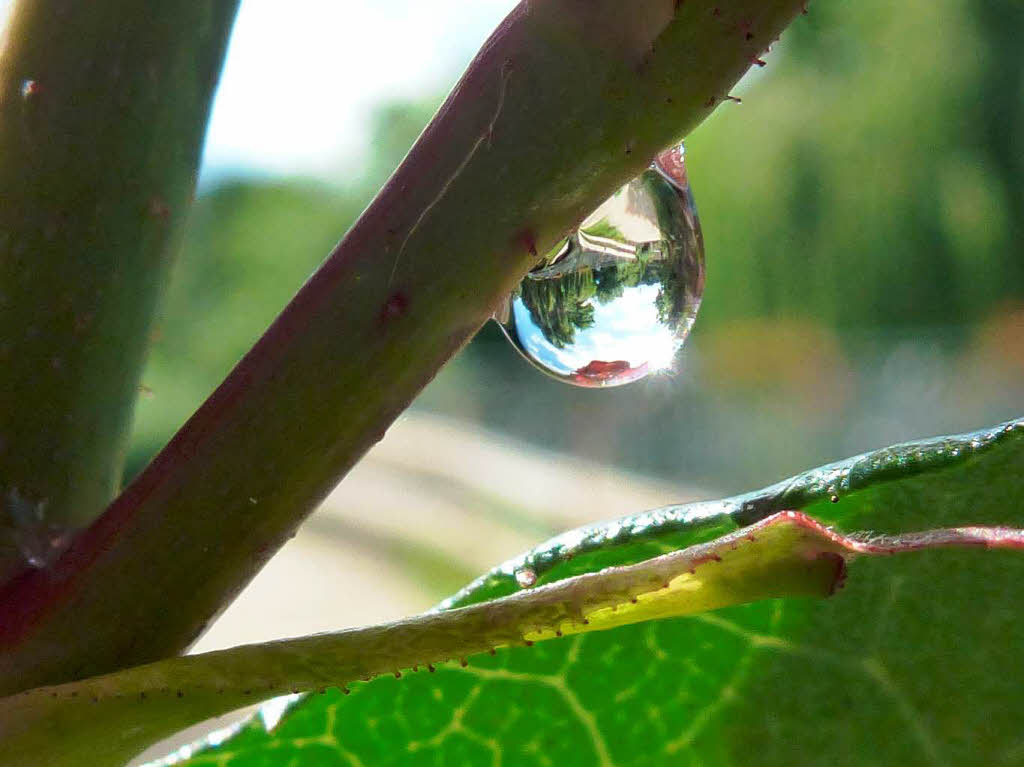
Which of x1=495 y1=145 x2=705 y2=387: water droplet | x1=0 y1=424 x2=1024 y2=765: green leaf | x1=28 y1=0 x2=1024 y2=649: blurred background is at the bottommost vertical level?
x1=0 y1=424 x2=1024 y2=765: green leaf

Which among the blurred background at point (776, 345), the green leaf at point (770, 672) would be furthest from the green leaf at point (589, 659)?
the blurred background at point (776, 345)

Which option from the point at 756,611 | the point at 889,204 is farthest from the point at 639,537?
the point at 889,204

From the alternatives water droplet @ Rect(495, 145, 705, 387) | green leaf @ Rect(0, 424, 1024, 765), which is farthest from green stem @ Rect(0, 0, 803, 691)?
water droplet @ Rect(495, 145, 705, 387)

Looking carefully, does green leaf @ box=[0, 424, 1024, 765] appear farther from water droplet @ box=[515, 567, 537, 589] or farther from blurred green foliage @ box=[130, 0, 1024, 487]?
blurred green foliage @ box=[130, 0, 1024, 487]

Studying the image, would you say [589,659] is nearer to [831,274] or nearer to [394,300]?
[394,300]

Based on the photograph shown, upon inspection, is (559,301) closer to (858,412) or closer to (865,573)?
(865,573)
